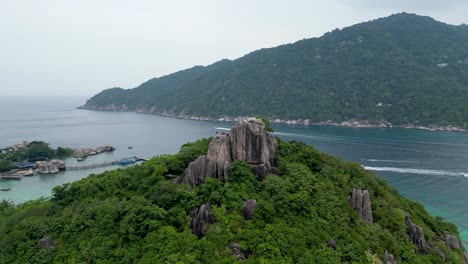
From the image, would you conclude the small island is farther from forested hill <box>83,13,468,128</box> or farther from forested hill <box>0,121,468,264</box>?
forested hill <box>83,13,468,128</box>

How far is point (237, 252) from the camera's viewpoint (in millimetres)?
18156

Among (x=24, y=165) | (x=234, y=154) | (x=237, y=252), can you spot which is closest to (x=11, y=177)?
(x=24, y=165)

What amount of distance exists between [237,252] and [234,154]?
7.15m

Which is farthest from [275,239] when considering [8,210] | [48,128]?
[48,128]

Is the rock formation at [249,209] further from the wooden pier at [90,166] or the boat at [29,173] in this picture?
the wooden pier at [90,166]

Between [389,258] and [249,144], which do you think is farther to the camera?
[249,144]

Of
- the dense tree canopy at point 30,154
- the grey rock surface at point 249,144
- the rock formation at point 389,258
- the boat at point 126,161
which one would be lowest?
the boat at point 126,161

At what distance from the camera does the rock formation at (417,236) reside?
2331 centimetres

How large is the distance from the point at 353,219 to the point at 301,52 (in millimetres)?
162706

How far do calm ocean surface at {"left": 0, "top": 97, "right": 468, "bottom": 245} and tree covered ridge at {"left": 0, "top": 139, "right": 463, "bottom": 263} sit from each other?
24.2m

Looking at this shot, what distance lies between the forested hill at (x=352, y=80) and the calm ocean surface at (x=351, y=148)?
14972 millimetres

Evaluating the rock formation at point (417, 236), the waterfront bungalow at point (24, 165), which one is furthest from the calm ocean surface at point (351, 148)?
the rock formation at point (417, 236)

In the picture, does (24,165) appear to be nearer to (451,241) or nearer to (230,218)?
(230,218)

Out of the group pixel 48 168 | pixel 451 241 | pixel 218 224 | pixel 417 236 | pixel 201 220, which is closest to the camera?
pixel 218 224
